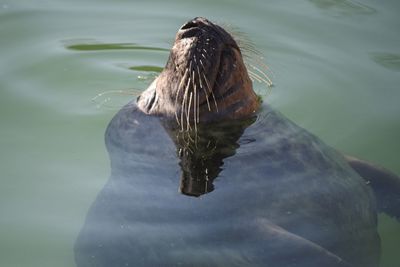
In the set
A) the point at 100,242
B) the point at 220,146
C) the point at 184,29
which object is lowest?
the point at 100,242

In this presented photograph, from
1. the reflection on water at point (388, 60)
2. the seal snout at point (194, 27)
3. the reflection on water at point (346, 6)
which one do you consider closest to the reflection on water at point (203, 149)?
the seal snout at point (194, 27)

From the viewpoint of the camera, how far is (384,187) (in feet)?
16.4

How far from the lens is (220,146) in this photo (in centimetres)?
486

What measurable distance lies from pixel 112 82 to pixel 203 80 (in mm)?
2310

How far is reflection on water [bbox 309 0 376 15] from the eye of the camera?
27.2 feet

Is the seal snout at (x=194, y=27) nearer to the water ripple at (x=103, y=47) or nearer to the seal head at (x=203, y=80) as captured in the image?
the seal head at (x=203, y=80)

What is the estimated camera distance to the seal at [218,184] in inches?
167

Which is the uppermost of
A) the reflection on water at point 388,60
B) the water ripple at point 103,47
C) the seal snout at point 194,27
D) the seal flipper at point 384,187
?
the seal snout at point 194,27

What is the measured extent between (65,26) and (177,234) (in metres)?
4.34

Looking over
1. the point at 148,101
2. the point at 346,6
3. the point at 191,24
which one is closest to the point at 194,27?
the point at 191,24

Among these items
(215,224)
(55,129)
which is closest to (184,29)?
(215,224)

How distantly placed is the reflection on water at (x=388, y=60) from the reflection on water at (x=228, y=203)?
8.27 feet

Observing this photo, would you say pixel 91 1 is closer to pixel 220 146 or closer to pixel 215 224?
pixel 220 146

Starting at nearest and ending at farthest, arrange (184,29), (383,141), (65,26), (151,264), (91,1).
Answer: (151,264) < (184,29) < (383,141) < (65,26) < (91,1)
